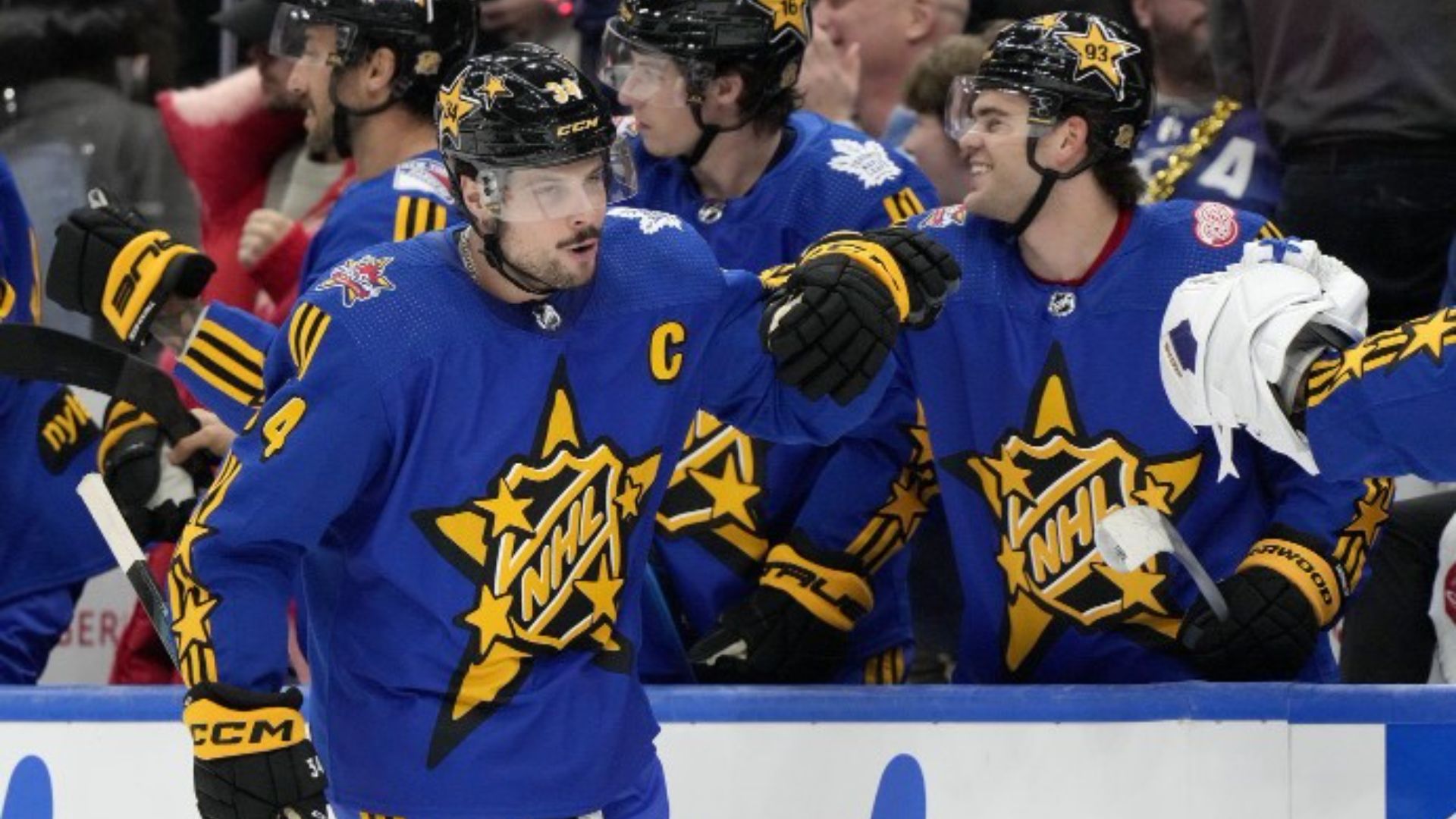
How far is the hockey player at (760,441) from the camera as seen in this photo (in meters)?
4.49

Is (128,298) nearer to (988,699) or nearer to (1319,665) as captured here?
(988,699)

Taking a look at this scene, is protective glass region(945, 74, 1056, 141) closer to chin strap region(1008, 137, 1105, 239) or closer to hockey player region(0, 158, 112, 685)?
chin strap region(1008, 137, 1105, 239)

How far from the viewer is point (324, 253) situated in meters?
4.55

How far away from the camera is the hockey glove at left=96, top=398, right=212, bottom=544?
4754 mm

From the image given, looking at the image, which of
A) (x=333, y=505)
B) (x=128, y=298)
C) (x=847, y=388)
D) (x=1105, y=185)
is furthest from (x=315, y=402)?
(x=1105, y=185)

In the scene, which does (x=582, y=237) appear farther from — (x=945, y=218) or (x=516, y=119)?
(x=945, y=218)

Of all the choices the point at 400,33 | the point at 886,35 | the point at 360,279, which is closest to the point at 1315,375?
the point at 360,279

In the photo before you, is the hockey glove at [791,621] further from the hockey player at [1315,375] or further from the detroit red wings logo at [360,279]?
the detroit red wings logo at [360,279]

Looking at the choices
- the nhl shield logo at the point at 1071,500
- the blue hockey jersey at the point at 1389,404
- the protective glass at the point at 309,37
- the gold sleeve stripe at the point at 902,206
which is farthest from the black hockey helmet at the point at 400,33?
the blue hockey jersey at the point at 1389,404

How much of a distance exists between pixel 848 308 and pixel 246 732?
0.96 metres

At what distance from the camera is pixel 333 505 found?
11.3 ft

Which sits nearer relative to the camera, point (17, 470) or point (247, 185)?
point (17, 470)

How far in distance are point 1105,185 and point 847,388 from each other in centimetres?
82

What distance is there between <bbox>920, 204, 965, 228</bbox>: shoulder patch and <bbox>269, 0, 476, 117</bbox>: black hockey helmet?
3.16 feet
